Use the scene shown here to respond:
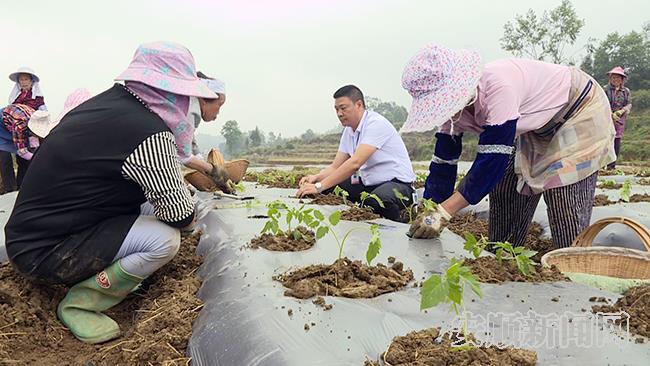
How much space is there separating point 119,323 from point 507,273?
65.0 inches

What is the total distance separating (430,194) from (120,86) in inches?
67.3

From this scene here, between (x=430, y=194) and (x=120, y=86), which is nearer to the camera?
(x=120, y=86)

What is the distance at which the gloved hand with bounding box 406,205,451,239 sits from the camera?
2361 mm

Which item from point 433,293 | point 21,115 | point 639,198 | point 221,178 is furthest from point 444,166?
point 21,115

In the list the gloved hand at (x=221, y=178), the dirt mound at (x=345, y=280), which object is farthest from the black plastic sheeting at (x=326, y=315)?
the gloved hand at (x=221, y=178)

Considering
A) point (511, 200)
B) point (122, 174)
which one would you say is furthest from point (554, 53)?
point (122, 174)

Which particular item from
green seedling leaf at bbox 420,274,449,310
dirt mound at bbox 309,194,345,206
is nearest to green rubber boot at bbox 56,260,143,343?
green seedling leaf at bbox 420,274,449,310

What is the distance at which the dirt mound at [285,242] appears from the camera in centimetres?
227

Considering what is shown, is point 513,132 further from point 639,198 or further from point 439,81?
point 639,198

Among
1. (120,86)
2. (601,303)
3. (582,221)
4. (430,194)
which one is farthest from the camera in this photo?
(430,194)

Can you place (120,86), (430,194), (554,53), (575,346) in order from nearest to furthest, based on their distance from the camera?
1. (575,346)
2. (120,86)
3. (430,194)
4. (554,53)

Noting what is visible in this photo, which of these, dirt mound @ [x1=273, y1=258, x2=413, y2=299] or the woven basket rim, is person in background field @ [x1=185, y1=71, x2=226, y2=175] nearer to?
dirt mound @ [x1=273, y1=258, x2=413, y2=299]

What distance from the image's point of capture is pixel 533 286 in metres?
1.79

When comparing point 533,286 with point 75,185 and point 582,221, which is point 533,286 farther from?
point 75,185
